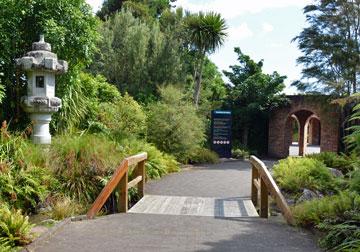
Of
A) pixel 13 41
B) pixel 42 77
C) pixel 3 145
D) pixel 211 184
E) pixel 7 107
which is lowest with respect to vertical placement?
pixel 211 184

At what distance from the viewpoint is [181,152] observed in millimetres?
15883

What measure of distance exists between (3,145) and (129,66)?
1530 cm

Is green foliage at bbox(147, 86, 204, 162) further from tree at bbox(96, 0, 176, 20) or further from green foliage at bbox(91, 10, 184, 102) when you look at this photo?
tree at bbox(96, 0, 176, 20)

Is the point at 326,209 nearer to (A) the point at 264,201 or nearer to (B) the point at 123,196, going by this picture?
(A) the point at 264,201

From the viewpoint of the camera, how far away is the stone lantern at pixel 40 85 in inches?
345

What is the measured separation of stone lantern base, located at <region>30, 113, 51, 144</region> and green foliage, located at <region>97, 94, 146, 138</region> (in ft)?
11.8

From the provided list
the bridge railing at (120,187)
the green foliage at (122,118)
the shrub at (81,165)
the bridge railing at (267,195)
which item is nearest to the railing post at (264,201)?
the bridge railing at (267,195)

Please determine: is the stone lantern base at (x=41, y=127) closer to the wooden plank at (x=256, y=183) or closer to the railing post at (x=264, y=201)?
the wooden plank at (x=256, y=183)

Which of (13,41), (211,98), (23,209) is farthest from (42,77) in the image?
(211,98)

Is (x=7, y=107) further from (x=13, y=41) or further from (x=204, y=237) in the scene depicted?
(x=204, y=237)

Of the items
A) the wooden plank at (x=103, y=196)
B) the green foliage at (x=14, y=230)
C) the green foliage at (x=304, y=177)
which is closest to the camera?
the green foliage at (x=14, y=230)

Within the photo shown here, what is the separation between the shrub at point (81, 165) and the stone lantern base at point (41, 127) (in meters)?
0.20

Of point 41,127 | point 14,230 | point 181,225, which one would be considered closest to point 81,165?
point 41,127

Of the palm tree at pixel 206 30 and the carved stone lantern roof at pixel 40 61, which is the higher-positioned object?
the palm tree at pixel 206 30
